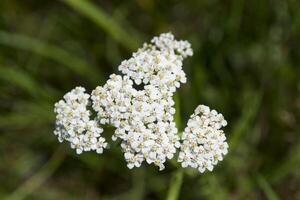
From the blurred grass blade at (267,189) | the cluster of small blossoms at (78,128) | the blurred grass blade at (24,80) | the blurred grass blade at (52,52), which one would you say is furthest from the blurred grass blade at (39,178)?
the blurred grass blade at (267,189)

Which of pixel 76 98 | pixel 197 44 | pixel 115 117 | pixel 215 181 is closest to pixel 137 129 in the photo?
pixel 115 117

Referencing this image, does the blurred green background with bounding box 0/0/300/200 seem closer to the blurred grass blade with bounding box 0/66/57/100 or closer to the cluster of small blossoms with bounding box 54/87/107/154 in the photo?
the blurred grass blade with bounding box 0/66/57/100

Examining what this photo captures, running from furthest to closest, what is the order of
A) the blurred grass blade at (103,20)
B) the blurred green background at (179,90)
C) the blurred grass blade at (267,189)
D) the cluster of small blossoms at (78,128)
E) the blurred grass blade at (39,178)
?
the blurred grass blade at (39,178), the blurred green background at (179,90), the blurred grass blade at (103,20), the blurred grass blade at (267,189), the cluster of small blossoms at (78,128)

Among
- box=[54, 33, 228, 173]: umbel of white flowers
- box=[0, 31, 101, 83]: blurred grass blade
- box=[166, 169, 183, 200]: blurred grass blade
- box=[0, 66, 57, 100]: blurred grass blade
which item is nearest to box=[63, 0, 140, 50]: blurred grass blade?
box=[0, 31, 101, 83]: blurred grass blade

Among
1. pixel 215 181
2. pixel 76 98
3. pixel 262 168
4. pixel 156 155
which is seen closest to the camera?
pixel 156 155

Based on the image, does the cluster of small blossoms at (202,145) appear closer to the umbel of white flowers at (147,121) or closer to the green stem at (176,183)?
the umbel of white flowers at (147,121)

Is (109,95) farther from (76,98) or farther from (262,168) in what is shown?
(262,168)
